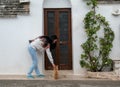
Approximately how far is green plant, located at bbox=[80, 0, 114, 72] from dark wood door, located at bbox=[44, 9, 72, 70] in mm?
977

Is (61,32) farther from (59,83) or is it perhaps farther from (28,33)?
(59,83)

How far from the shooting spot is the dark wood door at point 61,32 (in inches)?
707

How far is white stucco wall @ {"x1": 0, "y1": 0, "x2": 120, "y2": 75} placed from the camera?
17.4m

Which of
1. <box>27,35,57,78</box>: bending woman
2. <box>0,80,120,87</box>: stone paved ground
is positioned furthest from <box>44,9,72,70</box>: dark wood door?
<box>0,80,120,87</box>: stone paved ground

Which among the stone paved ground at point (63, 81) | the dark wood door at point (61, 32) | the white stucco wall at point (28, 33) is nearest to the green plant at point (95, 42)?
the white stucco wall at point (28, 33)

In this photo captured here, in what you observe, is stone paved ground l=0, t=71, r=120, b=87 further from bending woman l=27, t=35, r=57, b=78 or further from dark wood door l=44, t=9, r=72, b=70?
dark wood door l=44, t=9, r=72, b=70

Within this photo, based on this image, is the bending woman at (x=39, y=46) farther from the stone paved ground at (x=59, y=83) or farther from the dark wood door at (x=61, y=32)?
the dark wood door at (x=61, y=32)

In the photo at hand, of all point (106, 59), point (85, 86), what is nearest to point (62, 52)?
point (106, 59)

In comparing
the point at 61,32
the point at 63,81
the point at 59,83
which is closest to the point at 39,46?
the point at 61,32

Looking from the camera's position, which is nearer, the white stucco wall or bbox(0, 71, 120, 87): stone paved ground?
bbox(0, 71, 120, 87): stone paved ground

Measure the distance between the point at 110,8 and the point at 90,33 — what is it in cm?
129

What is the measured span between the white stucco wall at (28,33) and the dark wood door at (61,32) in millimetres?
574

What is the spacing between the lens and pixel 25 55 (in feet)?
57.3

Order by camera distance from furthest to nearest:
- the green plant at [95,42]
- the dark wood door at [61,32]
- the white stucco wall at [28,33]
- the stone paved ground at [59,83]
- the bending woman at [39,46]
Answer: the dark wood door at [61,32] → the white stucco wall at [28,33] → the green plant at [95,42] → the bending woman at [39,46] → the stone paved ground at [59,83]
